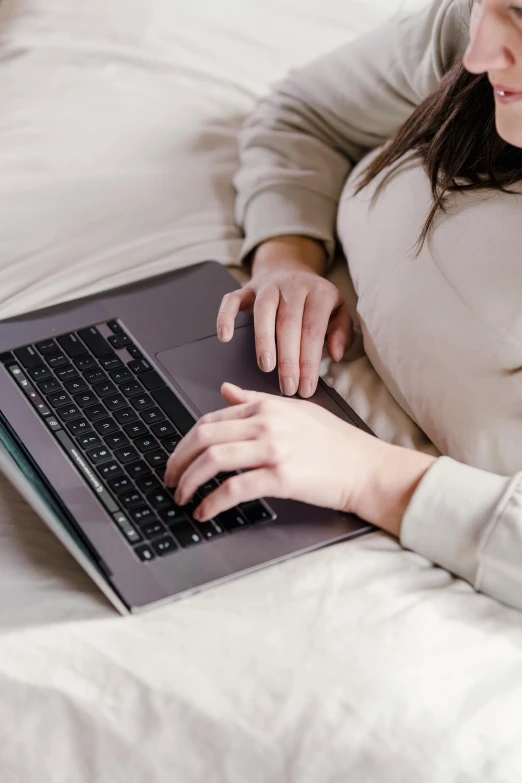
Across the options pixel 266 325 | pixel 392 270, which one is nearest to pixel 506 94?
pixel 392 270

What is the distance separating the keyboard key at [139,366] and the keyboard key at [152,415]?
5cm

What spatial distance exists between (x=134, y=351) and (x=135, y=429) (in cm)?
11

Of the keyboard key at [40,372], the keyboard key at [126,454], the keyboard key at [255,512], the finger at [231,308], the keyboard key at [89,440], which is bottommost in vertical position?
the keyboard key at [255,512]

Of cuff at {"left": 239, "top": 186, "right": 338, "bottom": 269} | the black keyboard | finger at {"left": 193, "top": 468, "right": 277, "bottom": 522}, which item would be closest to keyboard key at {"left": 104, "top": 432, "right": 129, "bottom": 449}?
the black keyboard

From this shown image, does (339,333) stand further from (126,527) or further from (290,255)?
(126,527)

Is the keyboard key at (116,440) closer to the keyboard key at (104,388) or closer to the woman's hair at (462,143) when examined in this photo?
the keyboard key at (104,388)

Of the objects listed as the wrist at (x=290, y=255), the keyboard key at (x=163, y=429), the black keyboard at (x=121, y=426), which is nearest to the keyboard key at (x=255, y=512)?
the black keyboard at (x=121, y=426)

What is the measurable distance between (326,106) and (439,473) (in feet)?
1.76

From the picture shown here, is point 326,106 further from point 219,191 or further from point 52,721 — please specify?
point 52,721

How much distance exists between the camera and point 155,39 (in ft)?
4.02

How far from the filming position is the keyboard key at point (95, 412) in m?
0.80

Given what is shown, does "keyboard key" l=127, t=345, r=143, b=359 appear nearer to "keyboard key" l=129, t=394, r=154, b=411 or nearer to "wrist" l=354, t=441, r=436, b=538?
"keyboard key" l=129, t=394, r=154, b=411

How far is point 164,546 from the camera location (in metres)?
0.69

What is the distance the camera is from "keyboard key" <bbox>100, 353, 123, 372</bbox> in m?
0.86
